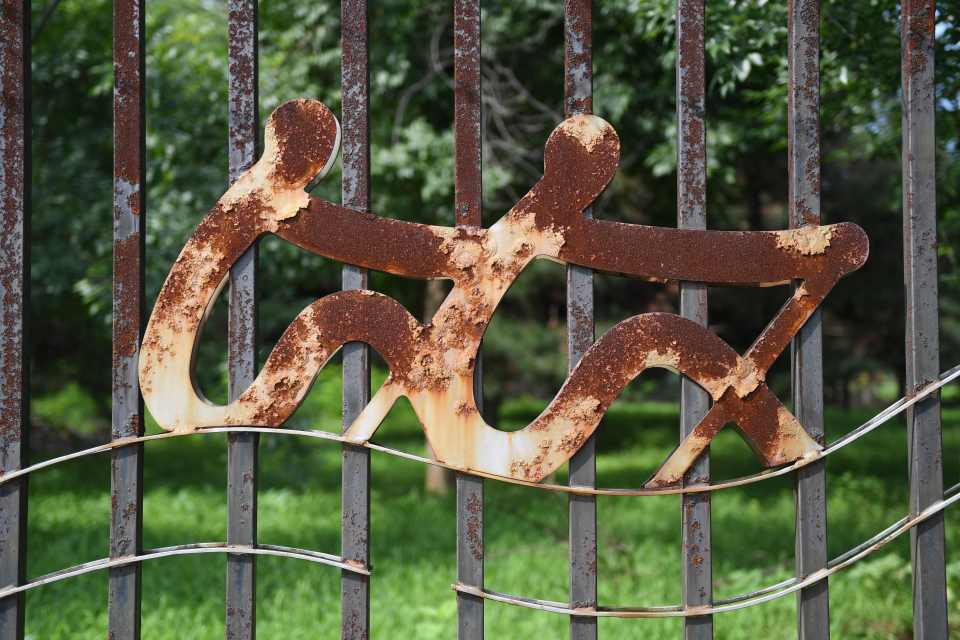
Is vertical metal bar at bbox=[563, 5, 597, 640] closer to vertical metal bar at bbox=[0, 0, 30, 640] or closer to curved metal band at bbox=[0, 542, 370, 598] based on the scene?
curved metal band at bbox=[0, 542, 370, 598]

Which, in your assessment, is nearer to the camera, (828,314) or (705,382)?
(705,382)


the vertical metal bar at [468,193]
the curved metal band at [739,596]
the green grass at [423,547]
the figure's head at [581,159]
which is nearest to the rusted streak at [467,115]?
the vertical metal bar at [468,193]

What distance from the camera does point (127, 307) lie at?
5.80 feet

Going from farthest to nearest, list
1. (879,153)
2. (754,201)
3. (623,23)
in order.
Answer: (754,201) < (623,23) < (879,153)

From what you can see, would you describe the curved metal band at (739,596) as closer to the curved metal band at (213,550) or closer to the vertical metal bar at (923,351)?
the vertical metal bar at (923,351)

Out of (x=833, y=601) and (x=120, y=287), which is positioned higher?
(x=120, y=287)

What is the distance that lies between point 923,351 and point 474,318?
3.30 ft

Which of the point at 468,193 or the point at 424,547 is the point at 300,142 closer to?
the point at 468,193

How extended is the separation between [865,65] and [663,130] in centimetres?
199

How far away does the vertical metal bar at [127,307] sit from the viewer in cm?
174

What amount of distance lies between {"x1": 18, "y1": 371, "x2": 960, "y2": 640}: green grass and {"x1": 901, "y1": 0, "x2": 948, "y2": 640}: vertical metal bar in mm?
1546

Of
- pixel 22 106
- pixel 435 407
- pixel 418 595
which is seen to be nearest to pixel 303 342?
pixel 435 407

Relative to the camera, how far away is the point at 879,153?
4035mm

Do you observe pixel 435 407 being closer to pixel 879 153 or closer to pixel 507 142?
pixel 879 153
